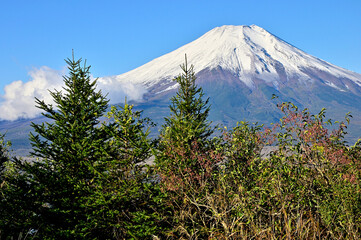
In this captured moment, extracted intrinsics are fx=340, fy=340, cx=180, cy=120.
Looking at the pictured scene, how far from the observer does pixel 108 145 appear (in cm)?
2047

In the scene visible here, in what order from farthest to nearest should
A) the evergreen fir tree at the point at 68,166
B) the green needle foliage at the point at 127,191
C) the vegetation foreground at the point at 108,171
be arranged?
the evergreen fir tree at the point at 68,166
the green needle foliage at the point at 127,191
the vegetation foreground at the point at 108,171

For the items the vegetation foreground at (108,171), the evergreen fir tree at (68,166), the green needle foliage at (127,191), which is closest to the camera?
the vegetation foreground at (108,171)

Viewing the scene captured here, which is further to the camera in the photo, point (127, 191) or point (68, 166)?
point (68, 166)

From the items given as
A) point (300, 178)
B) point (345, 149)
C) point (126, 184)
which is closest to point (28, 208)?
point (126, 184)

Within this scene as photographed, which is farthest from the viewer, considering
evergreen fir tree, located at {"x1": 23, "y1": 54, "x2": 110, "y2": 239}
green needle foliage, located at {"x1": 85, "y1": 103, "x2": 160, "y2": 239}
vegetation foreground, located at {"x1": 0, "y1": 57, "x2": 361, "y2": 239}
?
evergreen fir tree, located at {"x1": 23, "y1": 54, "x2": 110, "y2": 239}

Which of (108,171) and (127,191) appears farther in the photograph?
(108,171)

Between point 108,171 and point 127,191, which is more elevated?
point 108,171

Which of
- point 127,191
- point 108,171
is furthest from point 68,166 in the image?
point 127,191

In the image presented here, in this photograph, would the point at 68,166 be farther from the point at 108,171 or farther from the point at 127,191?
the point at 127,191

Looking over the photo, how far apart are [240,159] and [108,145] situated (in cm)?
897

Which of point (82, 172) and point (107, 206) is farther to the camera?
point (82, 172)

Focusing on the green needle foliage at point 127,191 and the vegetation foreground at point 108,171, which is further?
the green needle foliage at point 127,191

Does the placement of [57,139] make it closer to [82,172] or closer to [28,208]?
[82,172]

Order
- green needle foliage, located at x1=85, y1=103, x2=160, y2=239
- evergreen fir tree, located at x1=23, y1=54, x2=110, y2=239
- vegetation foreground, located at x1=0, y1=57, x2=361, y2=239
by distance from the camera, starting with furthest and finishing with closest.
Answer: evergreen fir tree, located at x1=23, y1=54, x2=110, y2=239 < green needle foliage, located at x1=85, y1=103, x2=160, y2=239 < vegetation foreground, located at x1=0, y1=57, x2=361, y2=239
